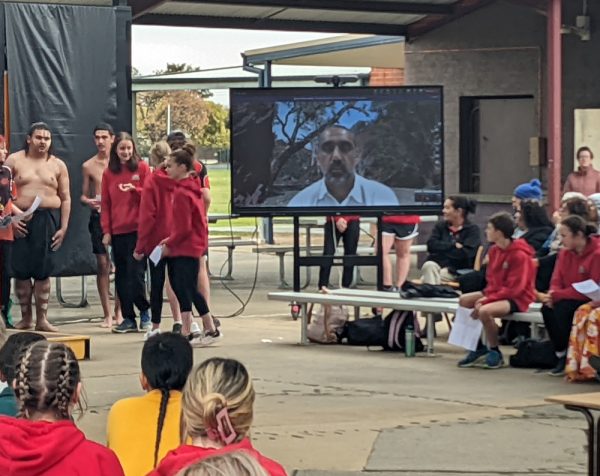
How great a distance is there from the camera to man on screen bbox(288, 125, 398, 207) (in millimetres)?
13758

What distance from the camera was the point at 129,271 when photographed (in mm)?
13391

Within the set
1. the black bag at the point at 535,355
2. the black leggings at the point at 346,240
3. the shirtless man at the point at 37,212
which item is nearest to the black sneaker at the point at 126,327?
the shirtless man at the point at 37,212

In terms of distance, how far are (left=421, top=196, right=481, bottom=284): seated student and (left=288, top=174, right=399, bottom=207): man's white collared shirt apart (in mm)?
615

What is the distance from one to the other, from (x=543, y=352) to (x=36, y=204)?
470 centimetres

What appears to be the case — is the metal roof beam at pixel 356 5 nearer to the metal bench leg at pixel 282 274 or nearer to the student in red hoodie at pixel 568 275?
the metal bench leg at pixel 282 274

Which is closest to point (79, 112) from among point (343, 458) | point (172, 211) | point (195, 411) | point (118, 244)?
point (118, 244)

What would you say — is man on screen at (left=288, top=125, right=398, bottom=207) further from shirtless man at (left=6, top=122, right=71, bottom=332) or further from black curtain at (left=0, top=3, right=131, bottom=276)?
shirtless man at (left=6, top=122, right=71, bottom=332)

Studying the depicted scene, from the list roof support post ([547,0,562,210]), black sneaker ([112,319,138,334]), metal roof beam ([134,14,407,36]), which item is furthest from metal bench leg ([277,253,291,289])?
black sneaker ([112,319,138,334])

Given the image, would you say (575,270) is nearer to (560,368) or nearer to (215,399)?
(560,368)

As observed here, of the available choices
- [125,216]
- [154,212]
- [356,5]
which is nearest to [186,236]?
[154,212]

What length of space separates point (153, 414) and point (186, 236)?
687 cm

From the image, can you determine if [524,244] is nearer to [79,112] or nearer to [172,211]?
[172,211]

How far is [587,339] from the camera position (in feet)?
34.1

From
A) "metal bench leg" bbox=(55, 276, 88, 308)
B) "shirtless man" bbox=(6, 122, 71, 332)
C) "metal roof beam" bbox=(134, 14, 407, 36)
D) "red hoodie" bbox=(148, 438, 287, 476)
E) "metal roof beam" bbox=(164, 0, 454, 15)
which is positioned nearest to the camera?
"red hoodie" bbox=(148, 438, 287, 476)
